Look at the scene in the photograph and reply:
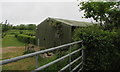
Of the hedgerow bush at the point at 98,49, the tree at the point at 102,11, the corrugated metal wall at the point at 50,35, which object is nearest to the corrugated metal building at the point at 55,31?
the corrugated metal wall at the point at 50,35

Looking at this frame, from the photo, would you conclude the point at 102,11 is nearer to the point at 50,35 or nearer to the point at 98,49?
the point at 98,49

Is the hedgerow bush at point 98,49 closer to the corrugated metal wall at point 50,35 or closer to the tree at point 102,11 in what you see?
the tree at point 102,11

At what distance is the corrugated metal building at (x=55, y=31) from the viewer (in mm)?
12413

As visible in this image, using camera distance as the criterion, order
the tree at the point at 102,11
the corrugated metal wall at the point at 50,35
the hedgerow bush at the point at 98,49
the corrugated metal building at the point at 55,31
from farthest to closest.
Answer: the corrugated metal wall at the point at 50,35 < the corrugated metal building at the point at 55,31 < the tree at the point at 102,11 < the hedgerow bush at the point at 98,49

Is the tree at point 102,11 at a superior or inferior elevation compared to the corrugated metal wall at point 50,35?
superior

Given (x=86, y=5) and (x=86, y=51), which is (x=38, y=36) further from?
(x=86, y=51)

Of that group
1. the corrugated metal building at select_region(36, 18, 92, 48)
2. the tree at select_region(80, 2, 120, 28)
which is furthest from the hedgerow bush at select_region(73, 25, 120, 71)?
the corrugated metal building at select_region(36, 18, 92, 48)

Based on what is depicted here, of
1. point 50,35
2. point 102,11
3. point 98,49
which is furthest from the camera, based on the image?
point 50,35

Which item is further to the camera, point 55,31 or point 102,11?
point 55,31

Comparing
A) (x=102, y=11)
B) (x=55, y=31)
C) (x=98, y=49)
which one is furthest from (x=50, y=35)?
(x=98, y=49)

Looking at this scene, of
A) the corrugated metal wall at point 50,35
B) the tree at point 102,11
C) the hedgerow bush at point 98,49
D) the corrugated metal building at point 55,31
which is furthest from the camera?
the corrugated metal wall at point 50,35

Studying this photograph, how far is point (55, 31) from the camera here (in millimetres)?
13867

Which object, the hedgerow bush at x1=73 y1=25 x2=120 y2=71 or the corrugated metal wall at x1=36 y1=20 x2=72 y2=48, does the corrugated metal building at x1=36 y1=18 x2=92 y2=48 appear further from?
the hedgerow bush at x1=73 y1=25 x2=120 y2=71

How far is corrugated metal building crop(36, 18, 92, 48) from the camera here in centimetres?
1241
